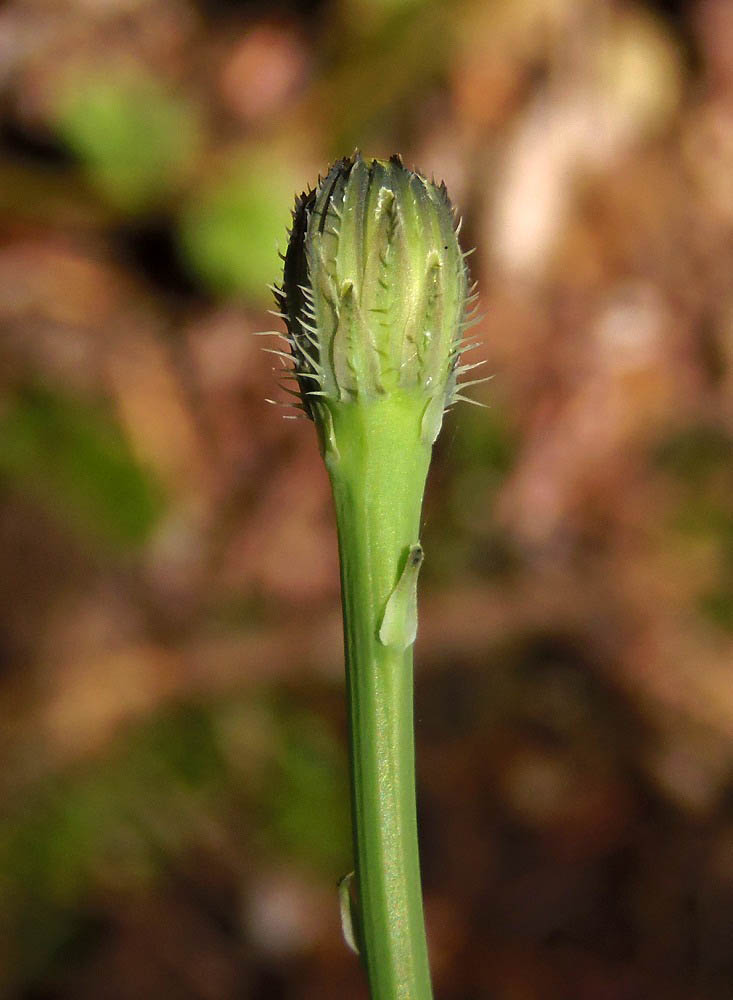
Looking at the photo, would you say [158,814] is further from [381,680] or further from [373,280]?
[373,280]

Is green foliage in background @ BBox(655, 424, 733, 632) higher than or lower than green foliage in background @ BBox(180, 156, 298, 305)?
lower

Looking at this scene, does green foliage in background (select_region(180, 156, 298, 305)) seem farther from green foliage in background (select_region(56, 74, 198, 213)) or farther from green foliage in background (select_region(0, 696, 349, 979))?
green foliage in background (select_region(0, 696, 349, 979))

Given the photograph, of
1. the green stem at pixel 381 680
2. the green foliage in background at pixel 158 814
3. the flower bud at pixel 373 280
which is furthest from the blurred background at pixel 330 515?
the flower bud at pixel 373 280

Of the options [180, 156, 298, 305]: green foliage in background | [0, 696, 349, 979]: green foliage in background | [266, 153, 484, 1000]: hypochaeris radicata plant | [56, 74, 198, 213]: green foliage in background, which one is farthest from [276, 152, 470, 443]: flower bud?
[56, 74, 198, 213]: green foliage in background

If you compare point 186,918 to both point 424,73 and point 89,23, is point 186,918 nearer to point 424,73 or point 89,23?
point 424,73

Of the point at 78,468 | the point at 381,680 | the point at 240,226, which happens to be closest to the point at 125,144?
the point at 240,226

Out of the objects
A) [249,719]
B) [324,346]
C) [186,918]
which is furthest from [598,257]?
[324,346]
